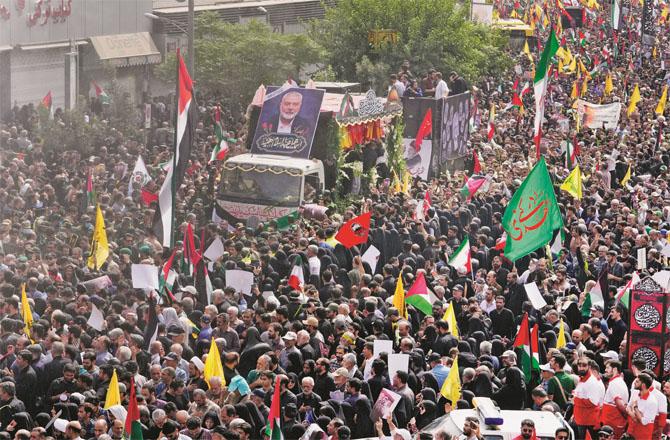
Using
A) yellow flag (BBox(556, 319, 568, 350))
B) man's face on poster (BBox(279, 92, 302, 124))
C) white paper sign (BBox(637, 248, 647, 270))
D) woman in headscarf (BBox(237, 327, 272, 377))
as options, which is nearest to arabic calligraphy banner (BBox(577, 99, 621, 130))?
man's face on poster (BBox(279, 92, 302, 124))

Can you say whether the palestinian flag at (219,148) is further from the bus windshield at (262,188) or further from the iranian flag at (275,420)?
the iranian flag at (275,420)

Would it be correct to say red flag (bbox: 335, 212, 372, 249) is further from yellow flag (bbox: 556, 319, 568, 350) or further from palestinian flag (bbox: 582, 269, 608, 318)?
yellow flag (bbox: 556, 319, 568, 350)

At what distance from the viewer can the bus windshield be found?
79.7ft

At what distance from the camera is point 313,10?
188 feet

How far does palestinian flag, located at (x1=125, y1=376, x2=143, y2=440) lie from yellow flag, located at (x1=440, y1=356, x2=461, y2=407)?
9.25 feet

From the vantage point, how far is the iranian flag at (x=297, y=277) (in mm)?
17844

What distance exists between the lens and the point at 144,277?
1684 cm

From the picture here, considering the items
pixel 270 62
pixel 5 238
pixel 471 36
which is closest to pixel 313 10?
pixel 471 36

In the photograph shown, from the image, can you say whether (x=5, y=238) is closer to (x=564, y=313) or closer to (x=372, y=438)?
(x=564, y=313)

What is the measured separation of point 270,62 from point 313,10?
20.0 metres

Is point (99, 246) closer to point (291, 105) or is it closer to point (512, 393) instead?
point (512, 393)

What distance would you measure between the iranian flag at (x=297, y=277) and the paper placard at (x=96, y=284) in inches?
80.5

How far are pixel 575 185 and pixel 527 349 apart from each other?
10325 millimetres

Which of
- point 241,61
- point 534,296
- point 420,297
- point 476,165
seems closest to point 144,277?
point 420,297
